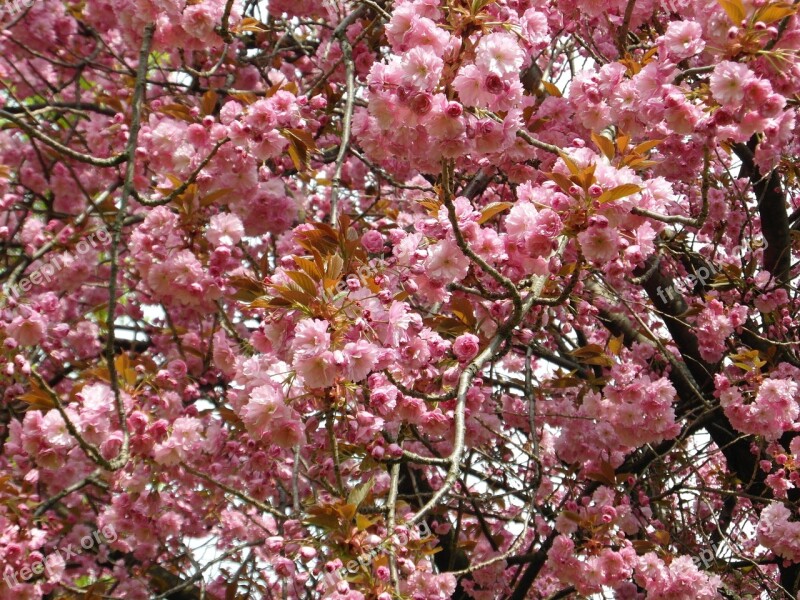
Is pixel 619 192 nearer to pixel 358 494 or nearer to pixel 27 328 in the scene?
pixel 358 494

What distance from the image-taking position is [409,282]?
2029mm

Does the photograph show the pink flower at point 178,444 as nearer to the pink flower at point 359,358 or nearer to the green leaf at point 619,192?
the pink flower at point 359,358

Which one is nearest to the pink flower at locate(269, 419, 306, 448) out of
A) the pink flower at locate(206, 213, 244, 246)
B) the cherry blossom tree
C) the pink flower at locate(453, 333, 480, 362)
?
the cherry blossom tree

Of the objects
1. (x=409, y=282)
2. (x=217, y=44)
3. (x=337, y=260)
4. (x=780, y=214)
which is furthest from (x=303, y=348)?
(x=780, y=214)

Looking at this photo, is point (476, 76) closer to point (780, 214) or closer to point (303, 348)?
point (303, 348)

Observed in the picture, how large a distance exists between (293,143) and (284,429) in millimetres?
982

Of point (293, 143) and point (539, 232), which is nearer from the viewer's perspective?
point (539, 232)

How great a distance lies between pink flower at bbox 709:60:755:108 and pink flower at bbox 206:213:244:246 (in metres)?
1.46

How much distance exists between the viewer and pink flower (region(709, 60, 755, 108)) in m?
1.78

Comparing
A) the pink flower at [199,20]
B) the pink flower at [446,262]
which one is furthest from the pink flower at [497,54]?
the pink flower at [199,20]

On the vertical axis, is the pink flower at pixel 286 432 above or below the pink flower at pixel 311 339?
below

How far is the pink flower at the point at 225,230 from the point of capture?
2441 millimetres

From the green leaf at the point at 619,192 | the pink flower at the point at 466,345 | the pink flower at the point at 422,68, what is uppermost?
the pink flower at the point at 422,68

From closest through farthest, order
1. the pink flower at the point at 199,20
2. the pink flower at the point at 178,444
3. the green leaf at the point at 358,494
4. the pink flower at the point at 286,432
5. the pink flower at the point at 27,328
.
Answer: the green leaf at the point at 358,494, the pink flower at the point at 286,432, the pink flower at the point at 178,444, the pink flower at the point at 199,20, the pink flower at the point at 27,328
